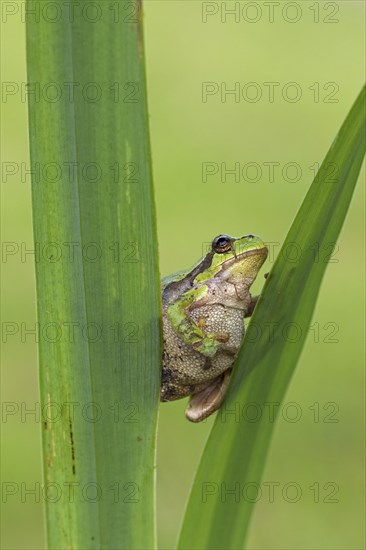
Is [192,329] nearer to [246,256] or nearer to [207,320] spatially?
[207,320]

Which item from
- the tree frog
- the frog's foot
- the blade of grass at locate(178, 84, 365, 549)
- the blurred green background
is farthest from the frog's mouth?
the blurred green background

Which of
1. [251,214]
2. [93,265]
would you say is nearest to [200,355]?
[93,265]

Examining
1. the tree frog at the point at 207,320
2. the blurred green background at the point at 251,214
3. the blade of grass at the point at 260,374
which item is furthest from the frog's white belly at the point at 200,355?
the blurred green background at the point at 251,214

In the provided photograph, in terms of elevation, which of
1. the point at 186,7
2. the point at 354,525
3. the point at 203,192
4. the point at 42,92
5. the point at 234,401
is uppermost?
the point at 186,7

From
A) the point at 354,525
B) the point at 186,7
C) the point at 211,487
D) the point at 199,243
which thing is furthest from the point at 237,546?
the point at 186,7

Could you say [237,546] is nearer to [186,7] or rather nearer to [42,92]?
[42,92]

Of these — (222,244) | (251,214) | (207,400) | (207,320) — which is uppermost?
(251,214)

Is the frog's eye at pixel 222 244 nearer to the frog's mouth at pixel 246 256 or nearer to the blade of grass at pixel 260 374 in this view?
the frog's mouth at pixel 246 256
